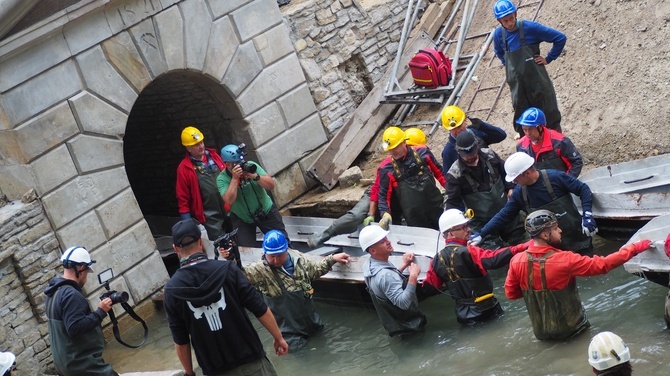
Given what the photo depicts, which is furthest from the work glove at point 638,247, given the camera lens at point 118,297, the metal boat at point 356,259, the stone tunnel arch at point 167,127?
the stone tunnel arch at point 167,127

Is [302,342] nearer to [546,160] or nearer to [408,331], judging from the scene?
[408,331]

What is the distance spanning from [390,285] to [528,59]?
3141 millimetres

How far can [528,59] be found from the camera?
9.73m

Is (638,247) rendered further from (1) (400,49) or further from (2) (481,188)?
(1) (400,49)

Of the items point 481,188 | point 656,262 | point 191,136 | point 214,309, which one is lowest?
point 656,262

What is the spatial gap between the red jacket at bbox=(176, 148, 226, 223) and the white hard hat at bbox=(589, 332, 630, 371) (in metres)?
6.74

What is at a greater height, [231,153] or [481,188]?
[231,153]

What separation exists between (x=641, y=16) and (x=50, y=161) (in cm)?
742

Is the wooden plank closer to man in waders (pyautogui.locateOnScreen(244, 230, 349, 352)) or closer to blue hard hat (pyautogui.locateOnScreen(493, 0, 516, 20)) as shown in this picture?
man in waders (pyautogui.locateOnScreen(244, 230, 349, 352))

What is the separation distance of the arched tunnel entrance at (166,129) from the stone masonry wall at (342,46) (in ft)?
4.71

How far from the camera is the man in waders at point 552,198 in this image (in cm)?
805

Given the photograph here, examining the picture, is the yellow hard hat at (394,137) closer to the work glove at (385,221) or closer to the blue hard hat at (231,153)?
the work glove at (385,221)

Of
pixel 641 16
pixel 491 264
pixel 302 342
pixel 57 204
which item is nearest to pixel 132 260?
pixel 57 204

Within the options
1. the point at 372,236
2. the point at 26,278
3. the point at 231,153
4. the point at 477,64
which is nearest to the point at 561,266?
the point at 372,236
